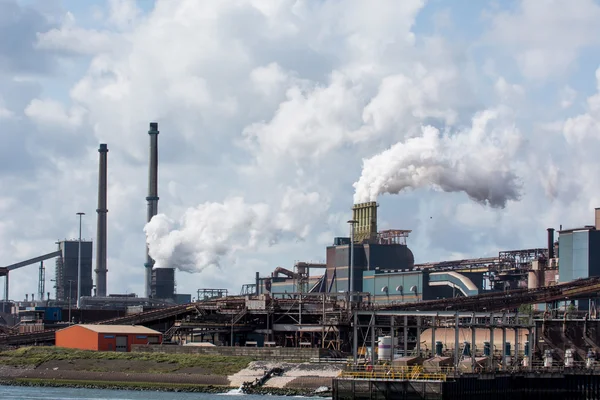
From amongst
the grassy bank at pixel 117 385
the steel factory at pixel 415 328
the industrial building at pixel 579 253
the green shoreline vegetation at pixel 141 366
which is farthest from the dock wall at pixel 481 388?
the industrial building at pixel 579 253

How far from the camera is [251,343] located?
414 ft

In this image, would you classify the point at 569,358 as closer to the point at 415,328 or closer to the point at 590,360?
the point at 590,360

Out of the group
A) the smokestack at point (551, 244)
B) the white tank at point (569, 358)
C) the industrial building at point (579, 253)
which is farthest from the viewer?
the smokestack at point (551, 244)

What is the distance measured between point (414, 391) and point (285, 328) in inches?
2074

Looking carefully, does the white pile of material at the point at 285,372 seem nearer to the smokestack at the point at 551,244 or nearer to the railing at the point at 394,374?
the railing at the point at 394,374

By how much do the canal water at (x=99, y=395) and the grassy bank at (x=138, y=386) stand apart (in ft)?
7.24

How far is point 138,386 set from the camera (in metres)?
105

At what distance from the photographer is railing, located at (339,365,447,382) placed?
75.4m

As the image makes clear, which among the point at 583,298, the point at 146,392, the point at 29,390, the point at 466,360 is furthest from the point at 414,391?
the point at 583,298

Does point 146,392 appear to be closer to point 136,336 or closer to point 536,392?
point 136,336

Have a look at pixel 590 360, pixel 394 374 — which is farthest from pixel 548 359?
pixel 394 374

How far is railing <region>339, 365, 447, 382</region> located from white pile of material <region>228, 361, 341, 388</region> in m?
18.5

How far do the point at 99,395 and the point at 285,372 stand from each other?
16294 millimetres

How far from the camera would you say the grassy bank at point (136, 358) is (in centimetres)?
10732
